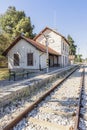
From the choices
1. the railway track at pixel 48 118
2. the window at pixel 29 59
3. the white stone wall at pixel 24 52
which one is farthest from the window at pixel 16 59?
the railway track at pixel 48 118

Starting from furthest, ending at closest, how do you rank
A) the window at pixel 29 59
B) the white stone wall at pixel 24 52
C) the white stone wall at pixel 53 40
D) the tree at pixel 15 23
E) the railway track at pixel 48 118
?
1. the tree at pixel 15 23
2. the white stone wall at pixel 53 40
3. the window at pixel 29 59
4. the white stone wall at pixel 24 52
5. the railway track at pixel 48 118

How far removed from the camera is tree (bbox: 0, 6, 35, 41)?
46.8 m

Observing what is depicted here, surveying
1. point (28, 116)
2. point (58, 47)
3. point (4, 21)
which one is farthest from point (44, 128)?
point (4, 21)

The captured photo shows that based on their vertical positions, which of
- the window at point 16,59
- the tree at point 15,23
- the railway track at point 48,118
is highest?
the tree at point 15,23

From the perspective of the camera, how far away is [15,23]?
164 feet

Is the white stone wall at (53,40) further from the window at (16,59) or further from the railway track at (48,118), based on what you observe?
the railway track at (48,118)

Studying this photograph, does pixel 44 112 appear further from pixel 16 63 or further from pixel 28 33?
pixel 28 33

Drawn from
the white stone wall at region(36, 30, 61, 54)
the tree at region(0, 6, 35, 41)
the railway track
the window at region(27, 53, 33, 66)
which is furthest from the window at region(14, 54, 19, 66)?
the railway track

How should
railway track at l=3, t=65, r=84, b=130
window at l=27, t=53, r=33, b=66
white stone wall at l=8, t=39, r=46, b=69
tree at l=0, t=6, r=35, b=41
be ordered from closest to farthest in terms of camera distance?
railway track at l=3, t=65, r=84, b=130 → white stone wall at l=8, t=39, r=46, b=69 → window at l=27, t=53, r=33, b=66 → tree at l=0, t=6, r=35, b=41

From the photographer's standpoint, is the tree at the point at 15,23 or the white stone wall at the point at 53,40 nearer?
the white stone wall at the point at 53,40

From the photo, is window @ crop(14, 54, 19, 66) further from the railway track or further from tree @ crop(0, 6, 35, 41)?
the railway track

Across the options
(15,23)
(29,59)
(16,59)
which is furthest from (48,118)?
(15,23)

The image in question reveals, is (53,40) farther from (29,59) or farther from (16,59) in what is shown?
(29,59)

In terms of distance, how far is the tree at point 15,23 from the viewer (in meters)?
46.8
